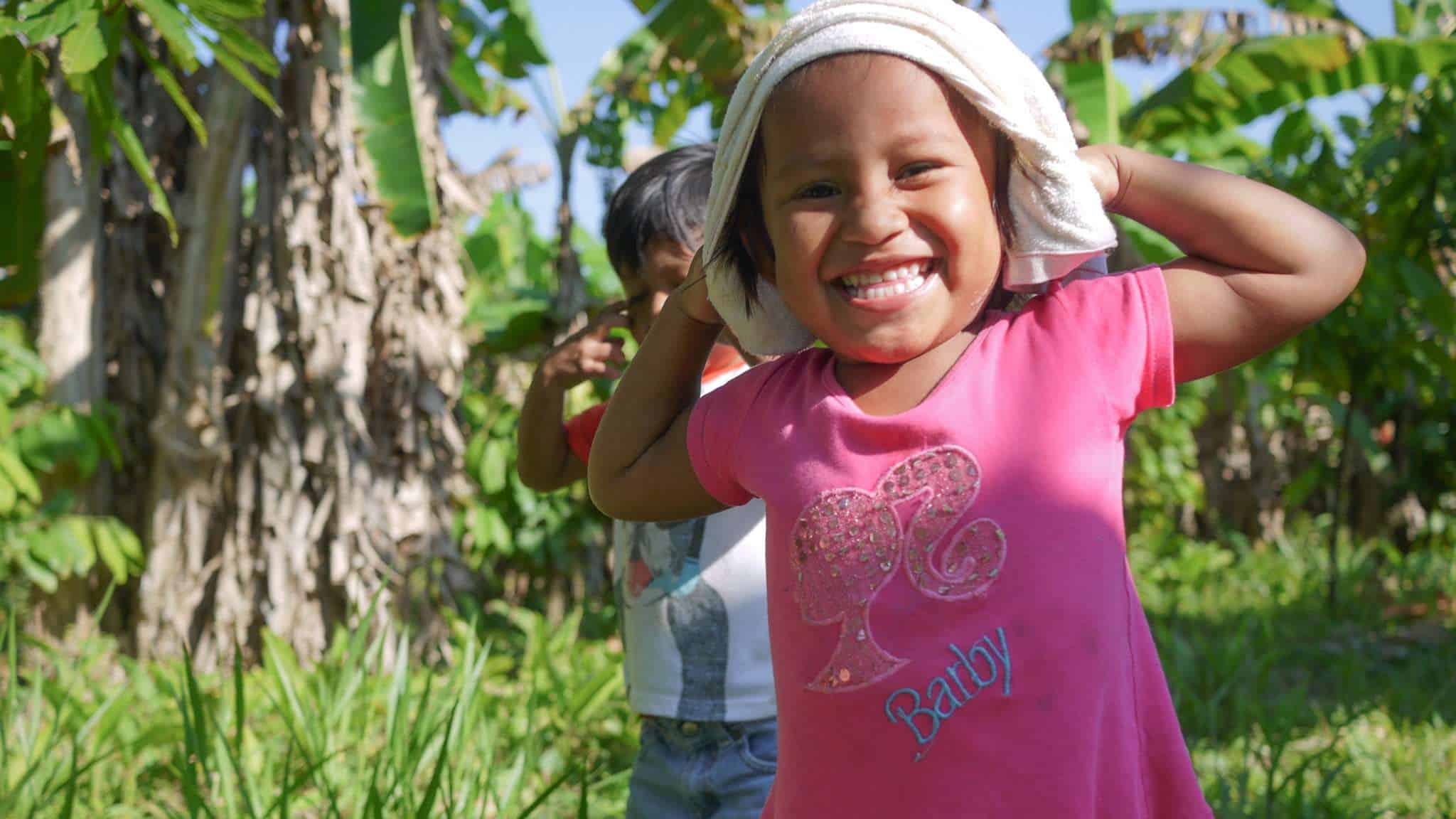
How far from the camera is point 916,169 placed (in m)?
1.09

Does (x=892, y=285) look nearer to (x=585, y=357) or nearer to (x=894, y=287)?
(x=894, y=287)

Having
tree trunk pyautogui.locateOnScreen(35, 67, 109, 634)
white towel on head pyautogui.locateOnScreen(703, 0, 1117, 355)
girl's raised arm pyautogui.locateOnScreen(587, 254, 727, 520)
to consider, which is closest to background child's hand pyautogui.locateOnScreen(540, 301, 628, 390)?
girl's raised arm pyautogui.locateOnScreen(587, 254, 727, 520)

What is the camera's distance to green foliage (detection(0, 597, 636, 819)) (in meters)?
2.20

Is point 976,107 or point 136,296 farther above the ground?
point 136,296

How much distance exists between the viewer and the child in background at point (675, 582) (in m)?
1.84

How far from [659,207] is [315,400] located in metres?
2.73

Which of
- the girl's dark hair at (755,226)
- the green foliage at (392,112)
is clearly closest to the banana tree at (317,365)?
the green foliage at (392,112)

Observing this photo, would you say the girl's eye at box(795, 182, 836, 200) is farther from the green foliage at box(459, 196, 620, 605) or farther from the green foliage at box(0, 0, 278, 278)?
the green foliage at box(459, 196, 620, 605)

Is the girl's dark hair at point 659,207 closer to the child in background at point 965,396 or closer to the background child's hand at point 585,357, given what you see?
the background child's hand at point 585,357

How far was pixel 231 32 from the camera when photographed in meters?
1.60

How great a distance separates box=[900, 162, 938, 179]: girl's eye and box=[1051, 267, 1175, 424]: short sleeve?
20 cm

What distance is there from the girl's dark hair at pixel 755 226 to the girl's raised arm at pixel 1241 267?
86mm

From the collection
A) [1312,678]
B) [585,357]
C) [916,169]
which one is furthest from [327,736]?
[1312,678]

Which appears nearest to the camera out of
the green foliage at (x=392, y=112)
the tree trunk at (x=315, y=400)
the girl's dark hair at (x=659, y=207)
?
the girl's dark hair at (x=659, y=207)
